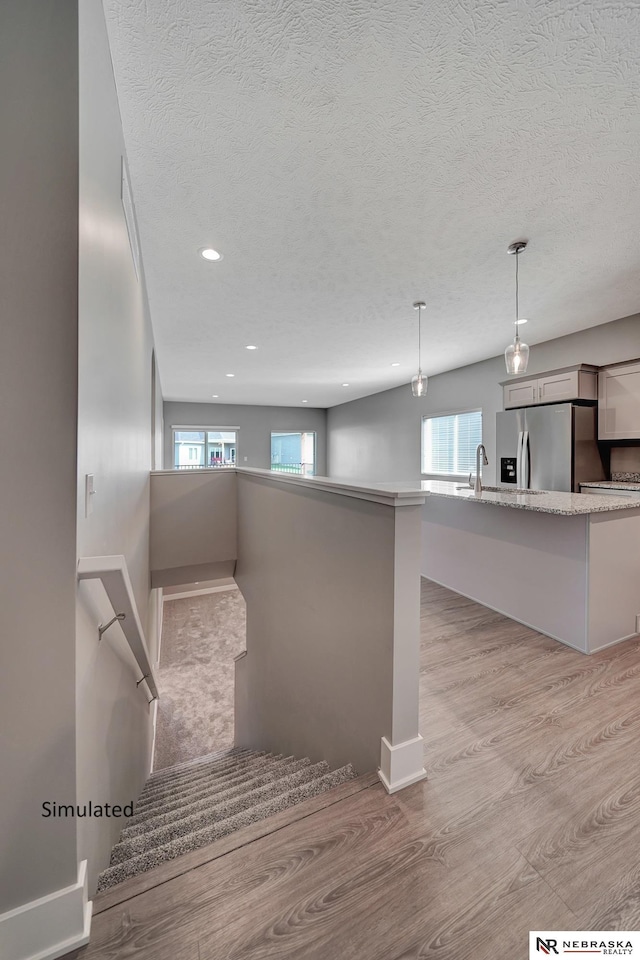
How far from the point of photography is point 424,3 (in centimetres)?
112

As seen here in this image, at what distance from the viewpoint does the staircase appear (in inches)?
46.2

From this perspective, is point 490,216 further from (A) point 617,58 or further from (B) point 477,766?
(B) point 477,766

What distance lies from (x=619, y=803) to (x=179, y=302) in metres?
4.03

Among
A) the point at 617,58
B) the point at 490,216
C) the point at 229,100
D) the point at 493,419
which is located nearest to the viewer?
the point at 617,58

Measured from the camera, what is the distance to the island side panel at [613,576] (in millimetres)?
2293

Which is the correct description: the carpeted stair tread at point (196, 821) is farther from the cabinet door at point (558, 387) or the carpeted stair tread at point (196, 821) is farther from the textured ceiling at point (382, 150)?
the cabinet door at point (558, 387)

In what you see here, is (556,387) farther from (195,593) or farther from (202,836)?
(195,593)

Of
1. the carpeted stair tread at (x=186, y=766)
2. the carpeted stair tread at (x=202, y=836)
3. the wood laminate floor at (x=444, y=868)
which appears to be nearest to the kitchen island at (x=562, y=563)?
the wood laminate floor at (x=444, y=868)

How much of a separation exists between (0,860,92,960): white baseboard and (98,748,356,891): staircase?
16 cm

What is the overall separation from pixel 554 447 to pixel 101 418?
4111mm

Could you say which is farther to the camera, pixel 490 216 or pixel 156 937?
pixel 490 216

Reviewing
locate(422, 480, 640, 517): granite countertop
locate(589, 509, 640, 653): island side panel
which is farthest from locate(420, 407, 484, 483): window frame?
locate(589, 509, 640, 653): island side panel

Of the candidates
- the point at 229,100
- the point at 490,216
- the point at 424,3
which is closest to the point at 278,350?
the point at 490,216

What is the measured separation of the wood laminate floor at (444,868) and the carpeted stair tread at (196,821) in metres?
0.33
